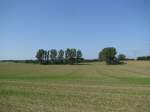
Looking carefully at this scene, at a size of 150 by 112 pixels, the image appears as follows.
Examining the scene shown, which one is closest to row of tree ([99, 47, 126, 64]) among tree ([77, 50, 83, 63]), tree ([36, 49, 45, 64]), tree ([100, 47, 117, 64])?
tree ([100, 47, 117, 64])

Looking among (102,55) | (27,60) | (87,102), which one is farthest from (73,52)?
(87,102)

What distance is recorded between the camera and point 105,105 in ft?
38.2

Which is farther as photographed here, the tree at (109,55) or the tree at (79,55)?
the tree at (79,55)

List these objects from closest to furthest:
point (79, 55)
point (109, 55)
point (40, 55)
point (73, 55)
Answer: point (109, 55) → point (40, 55) → point (73, 55) → point (79, 55)

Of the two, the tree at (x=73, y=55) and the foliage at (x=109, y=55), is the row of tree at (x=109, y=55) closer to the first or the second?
the foliage at (x=109, y=55)

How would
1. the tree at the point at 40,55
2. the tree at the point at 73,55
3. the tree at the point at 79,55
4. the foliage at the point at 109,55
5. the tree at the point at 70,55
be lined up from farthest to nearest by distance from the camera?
the tree at the point at 79,55
the tree at the point at 73,55
the tree at the point at 70,55
the tree at the point at 40,55
the foliage at the point at 109,55

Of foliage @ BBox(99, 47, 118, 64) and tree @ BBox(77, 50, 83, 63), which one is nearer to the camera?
foliage @ BBox(99, 47, 118, 64)

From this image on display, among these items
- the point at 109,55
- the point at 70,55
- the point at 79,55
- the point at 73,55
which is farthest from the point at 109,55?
the point at 70,55

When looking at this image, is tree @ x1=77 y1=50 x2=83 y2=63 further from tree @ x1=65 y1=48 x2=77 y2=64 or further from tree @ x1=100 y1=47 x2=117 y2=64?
tree @ x1=100 y1=47 x2=117 y2=64

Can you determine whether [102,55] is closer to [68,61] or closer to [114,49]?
[114,49]

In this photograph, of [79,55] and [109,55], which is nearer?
[109,55]

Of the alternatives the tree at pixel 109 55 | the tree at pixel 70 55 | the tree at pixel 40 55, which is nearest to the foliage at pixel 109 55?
the tree at pixel 109 55

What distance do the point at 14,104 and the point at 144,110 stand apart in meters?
6.67

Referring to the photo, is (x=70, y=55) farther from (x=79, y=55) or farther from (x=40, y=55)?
(x=40, y=55)
